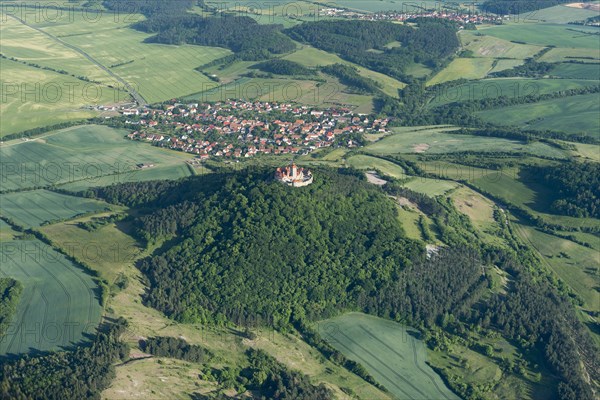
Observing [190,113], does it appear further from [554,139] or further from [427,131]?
[554,139]

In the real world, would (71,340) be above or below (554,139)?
below

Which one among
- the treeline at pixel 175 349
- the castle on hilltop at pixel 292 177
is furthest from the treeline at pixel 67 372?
the castle on hilltop at pixel 292 177

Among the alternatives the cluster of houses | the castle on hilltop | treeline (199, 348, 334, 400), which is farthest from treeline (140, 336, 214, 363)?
the cluster of houses

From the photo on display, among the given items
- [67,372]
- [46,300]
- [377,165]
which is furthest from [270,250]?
[377,165]

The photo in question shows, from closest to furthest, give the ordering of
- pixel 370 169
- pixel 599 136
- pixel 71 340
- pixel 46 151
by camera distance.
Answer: pixel 71 340 → pixel 370 169 → pixel 46 151 → pixel 599 136

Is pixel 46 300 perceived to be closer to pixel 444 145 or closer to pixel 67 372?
pixel 67 372

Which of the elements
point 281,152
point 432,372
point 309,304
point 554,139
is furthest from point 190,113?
point 432,372

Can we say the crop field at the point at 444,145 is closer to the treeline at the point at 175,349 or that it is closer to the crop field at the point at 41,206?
the crop field at the point at 41,206
